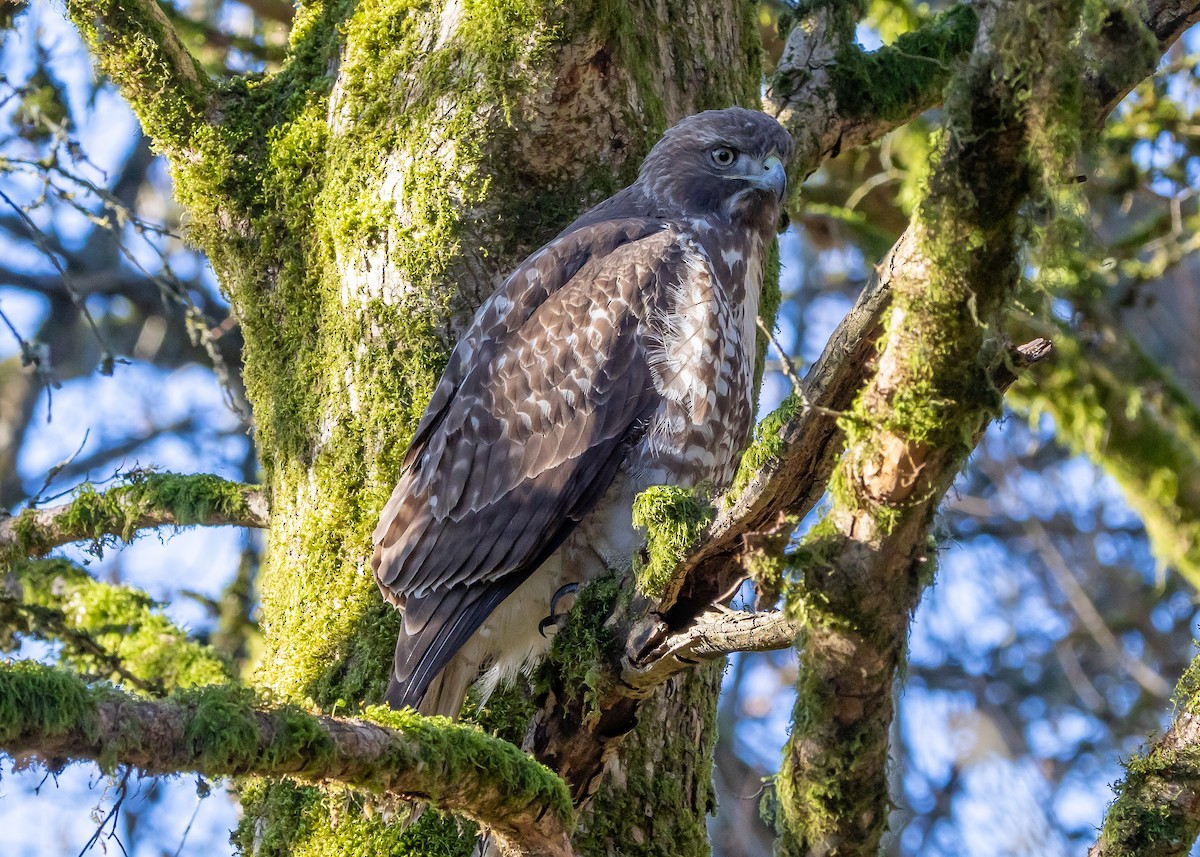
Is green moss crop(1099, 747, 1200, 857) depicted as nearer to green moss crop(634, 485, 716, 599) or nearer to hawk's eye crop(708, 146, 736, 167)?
green moss crop(634, 485, 716, 599)

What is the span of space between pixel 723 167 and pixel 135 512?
7.99 feet

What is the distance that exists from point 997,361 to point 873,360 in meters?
0.35

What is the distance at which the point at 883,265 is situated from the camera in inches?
101

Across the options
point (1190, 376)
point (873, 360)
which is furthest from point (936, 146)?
point (1190, 376)

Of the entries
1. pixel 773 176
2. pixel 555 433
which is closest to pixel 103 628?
pixel 555 433

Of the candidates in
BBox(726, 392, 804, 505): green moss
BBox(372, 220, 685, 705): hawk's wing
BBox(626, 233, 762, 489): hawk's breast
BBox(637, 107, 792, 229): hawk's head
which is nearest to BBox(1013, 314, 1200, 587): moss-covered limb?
BBox(637, 107, 792, 229): hawk's head

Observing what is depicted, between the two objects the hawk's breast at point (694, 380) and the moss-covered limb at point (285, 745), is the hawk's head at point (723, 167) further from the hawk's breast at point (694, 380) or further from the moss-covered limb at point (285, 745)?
the moss-covered limb at point (285, 745)

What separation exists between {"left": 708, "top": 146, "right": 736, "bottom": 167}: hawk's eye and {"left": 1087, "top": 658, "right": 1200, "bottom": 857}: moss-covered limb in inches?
98.7

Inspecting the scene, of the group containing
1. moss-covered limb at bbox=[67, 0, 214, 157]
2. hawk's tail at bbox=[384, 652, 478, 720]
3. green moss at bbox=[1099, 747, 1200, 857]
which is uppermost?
moss-covered limb at bbox=[67, 0, 214, 157]

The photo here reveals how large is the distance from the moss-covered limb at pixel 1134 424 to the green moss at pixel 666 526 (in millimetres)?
5325

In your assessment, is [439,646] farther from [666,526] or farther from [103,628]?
[103,628]

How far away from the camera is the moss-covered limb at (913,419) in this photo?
2.13 m

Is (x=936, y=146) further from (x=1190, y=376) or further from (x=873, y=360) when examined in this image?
(x=1190, y=376)

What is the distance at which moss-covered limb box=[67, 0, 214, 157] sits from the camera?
4660mm
